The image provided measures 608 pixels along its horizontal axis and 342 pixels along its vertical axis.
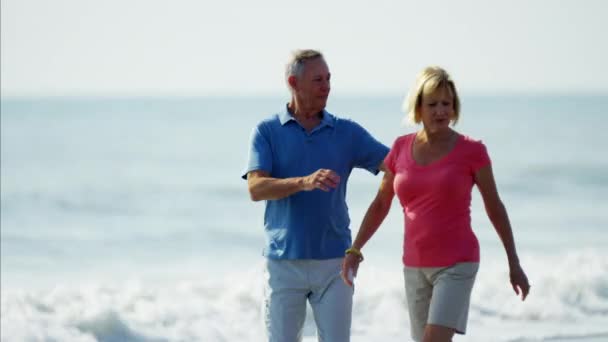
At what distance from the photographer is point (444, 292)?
5.55m

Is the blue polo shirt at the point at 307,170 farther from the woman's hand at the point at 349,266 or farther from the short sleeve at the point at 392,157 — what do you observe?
the short sleeve at the point at 392,157

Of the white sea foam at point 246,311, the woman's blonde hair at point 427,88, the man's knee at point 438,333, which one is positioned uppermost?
the woman's blonde hair at point 427,88

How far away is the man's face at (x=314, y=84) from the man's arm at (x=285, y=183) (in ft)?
1.15

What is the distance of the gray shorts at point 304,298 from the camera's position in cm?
595

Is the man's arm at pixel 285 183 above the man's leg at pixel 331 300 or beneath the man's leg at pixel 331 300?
above

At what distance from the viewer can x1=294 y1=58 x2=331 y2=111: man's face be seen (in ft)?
19.6

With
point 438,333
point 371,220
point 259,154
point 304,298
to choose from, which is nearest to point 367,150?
point 371,220

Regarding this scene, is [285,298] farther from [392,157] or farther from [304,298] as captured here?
[392,157]

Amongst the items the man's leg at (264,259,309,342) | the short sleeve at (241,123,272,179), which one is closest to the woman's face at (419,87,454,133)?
the short sleeve at (241,123,272,179)

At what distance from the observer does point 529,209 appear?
2161 cm

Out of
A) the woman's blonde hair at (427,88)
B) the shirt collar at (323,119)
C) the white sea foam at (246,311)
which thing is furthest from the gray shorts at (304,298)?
the white sea foam at (246,311)

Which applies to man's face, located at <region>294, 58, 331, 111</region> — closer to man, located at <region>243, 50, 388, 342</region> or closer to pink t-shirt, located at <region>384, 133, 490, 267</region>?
man, located at <region>243, 50, 388, 342</region>

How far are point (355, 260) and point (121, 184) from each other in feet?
70.2

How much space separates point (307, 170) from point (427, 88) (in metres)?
0.66
